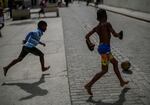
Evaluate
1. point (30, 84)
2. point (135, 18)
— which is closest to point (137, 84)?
point (30, 84)

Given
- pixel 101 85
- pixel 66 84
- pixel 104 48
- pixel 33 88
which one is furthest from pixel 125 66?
pixel 33 88

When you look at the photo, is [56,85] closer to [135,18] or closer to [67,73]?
[67,73]

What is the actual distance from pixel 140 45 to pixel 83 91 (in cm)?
649

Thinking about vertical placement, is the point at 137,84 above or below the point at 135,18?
above

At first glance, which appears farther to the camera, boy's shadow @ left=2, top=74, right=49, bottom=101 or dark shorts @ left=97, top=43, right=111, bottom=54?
boy's shadow @ left=2, top=74, right=49, bottom=101

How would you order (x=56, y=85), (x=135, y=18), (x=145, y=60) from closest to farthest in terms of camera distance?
(x=56, y=85), (x=145, y=60), (x=135, y=18)

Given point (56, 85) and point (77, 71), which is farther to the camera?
point (77, 71)

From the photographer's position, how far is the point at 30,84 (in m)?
7.84

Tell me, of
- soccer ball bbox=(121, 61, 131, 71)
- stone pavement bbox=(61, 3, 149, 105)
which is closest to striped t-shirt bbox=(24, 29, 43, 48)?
stone pavement bbox=(61, 3, 149, 105)

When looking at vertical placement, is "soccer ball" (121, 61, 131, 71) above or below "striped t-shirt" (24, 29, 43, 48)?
below

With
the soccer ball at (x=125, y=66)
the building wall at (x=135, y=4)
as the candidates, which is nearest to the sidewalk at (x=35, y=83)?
the soccer ball at (x=125, y=66)

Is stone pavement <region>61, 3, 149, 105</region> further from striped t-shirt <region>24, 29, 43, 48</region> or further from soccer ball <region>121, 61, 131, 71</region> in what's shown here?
striped t-shirt <region>24, 29, 43, 48</region>

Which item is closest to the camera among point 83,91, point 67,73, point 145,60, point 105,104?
point 105,104

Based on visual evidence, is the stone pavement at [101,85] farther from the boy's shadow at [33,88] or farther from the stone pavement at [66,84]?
the boy's shadow at [33,88]
